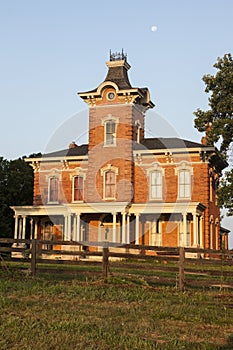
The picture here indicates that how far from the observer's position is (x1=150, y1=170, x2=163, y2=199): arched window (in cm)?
3400

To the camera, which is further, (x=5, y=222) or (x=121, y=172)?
(x=5, y=222)

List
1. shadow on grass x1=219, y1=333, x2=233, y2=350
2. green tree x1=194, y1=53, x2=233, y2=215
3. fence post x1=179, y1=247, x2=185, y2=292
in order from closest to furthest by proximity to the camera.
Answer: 1. shadow on grass x1=219, y1=333, x2=233, y2=350
2. fence post x1=179, y1=247, x2=185, y2=292
3. green tree x1=194, y1=53, x2=233, y2=215

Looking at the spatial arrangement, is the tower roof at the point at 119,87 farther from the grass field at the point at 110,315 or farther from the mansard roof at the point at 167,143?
the grass field at the point at 110,315

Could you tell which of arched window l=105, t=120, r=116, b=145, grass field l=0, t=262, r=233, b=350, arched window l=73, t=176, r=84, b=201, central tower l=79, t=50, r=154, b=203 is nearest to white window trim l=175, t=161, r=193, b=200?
central tower l=79, t=50, r=154, b=203

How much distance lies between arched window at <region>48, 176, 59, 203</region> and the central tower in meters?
2.88

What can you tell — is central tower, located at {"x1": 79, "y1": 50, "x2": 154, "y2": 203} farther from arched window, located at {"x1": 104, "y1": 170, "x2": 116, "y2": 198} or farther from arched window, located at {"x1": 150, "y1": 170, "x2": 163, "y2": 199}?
arched window, located at {"x1": 150, "y1": 170, "x2": 163, "y2": 199}

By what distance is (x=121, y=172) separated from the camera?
113 feet

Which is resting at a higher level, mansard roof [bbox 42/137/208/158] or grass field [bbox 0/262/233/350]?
mansard roof [bbox 42/137/208/158]

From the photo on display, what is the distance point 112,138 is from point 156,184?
14.6 feet

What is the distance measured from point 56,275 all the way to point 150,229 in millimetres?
19188

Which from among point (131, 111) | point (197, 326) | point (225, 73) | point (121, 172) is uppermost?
point (225, 73)

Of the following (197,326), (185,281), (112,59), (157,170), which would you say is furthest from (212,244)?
(197,326)

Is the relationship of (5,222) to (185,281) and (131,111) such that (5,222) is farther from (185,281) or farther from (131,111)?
(185,281)

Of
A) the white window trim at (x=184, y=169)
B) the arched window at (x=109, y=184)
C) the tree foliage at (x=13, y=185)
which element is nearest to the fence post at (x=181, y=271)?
the white window trim at (x=184, y=169)
